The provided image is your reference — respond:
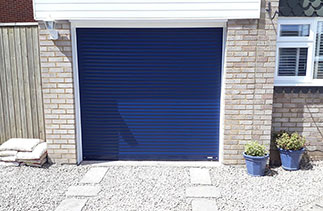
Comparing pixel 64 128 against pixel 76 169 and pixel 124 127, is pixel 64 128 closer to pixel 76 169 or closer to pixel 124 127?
pixel 76 169

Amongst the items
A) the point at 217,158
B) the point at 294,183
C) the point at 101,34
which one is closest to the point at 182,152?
the point at 217,158

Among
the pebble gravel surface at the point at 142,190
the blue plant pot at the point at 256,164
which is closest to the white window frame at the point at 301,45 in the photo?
the blue plant pot at the point at 256,164

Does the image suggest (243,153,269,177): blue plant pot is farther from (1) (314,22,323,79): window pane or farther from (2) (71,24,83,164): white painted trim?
(2) (71,24,83,164): white painted trim

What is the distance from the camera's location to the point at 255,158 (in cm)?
427

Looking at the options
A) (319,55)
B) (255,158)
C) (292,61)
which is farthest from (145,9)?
(319,55)

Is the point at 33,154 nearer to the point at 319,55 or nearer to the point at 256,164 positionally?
the point at 256,164

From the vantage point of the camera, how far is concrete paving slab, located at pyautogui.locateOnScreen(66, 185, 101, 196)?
12.7ft

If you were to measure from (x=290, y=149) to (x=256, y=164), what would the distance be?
67 centimetres

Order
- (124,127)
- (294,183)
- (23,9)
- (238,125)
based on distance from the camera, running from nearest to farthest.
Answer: (294,183) < (238,125) < (124,127) < (23,9)

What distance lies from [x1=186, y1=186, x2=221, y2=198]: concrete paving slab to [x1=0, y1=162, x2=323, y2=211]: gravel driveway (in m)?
0.08

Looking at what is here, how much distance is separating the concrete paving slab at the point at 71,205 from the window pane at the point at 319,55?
14.3ft

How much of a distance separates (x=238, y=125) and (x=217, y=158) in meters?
0.78

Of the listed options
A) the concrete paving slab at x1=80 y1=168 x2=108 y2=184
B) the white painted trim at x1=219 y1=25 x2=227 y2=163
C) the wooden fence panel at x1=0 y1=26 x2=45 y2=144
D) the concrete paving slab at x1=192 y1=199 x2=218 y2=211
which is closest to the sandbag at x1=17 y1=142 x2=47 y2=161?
the wooden fence panel at x1=0 y1=26 x2=45 y2=144

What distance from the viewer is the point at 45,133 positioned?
5062 mm
